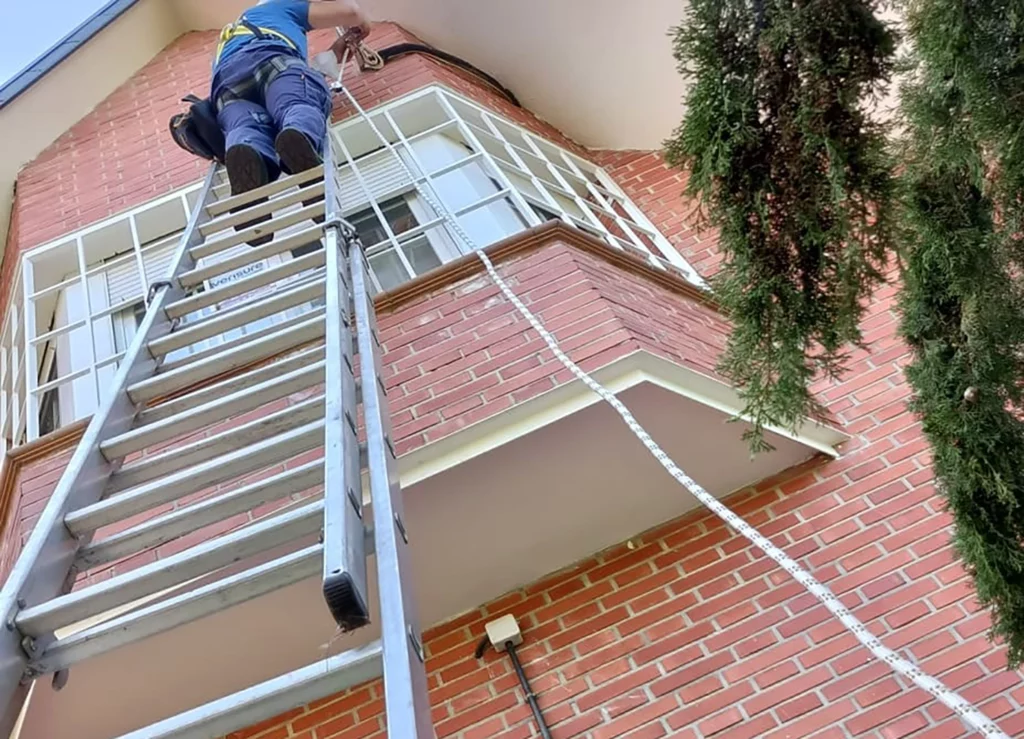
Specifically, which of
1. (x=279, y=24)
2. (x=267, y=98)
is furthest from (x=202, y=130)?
(x=279, y=24)

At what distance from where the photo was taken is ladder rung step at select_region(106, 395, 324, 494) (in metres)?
2.34

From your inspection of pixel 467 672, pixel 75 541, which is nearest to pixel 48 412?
pixel 467 672

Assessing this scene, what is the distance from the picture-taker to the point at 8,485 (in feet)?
12.9

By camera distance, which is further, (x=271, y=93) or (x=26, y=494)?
(x=271, y=93)

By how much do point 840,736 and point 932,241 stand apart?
1.70 metres

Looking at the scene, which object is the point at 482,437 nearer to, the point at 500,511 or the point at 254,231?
the point at 500,511

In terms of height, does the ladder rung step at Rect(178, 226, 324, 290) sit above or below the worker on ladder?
below

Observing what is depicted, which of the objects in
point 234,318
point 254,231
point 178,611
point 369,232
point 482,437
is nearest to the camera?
point 178,611

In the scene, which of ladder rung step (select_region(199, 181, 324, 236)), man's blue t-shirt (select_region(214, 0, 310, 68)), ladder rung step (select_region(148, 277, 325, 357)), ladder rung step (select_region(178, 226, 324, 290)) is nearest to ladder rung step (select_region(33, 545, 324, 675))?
ladder rung step (select_region(148, 277, 325, 357))

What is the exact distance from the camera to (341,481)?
71.6 inches

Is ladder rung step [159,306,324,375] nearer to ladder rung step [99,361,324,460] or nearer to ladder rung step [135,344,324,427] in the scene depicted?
ladder rung step [135,344,324,427]

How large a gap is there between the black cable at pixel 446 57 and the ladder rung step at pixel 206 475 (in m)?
4.54

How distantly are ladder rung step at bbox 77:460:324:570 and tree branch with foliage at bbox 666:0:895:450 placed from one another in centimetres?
113

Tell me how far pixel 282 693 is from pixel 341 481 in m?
0.42
